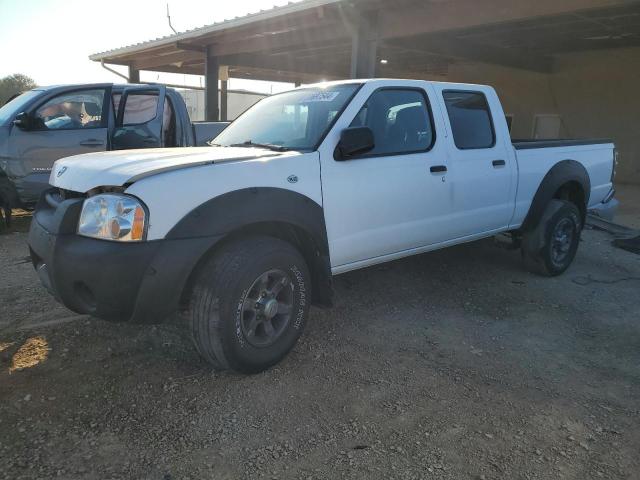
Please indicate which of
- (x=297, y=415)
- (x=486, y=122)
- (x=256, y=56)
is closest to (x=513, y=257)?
(x=486, y=122)

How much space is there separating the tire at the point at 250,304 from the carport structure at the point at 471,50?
710cm

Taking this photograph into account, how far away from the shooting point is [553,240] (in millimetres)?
5438

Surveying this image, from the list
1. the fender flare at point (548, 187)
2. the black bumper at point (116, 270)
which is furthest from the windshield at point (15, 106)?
the fender flare at point (548, 187)

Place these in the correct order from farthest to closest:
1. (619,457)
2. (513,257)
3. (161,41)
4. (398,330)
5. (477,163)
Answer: (161,41) → (513,257) → (477,163) → (398,330) → (619,457)

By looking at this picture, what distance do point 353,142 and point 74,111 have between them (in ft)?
16.3

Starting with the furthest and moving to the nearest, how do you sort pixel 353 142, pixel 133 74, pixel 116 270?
A: 1. pixel 133 74
2. pixel 353 142
3. pixel 116 270

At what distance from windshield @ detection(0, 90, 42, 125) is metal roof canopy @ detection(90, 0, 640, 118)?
4992mm

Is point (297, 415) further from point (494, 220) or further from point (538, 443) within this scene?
point (494, 220)

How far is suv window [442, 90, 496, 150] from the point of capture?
4469 millimetres

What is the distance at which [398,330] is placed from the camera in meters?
4.07

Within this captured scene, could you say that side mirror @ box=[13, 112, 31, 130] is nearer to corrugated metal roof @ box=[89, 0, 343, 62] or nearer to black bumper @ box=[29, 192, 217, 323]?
black bumper @ box=[29, 192, 217, 323]

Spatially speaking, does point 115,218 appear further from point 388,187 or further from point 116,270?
point 388,187

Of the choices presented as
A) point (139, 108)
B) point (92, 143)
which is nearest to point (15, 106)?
point (92, 143)

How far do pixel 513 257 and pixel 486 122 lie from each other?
2137 mm
